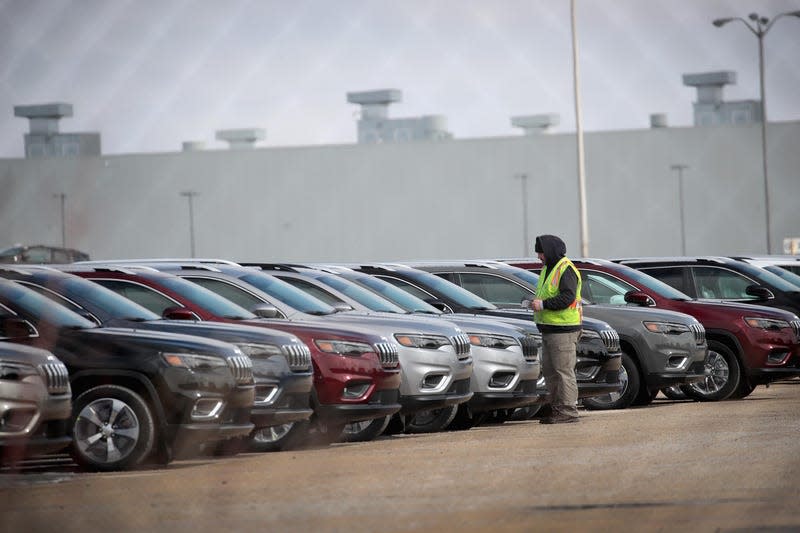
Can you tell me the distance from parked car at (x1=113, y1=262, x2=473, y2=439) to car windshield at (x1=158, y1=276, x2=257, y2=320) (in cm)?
44

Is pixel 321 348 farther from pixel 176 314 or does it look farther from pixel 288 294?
pixel 288 294

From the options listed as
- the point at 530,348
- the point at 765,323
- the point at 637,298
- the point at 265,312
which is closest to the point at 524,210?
the point at 765,323

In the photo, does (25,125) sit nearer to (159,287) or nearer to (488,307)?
(159,287)

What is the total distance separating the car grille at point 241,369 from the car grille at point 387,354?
6.12 feet

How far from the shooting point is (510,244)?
3479 inches

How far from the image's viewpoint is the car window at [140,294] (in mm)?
13867

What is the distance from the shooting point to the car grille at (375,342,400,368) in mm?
13641

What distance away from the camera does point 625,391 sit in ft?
58.8

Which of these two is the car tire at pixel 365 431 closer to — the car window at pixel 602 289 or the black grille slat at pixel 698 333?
the black grille slat at pixel 698 333

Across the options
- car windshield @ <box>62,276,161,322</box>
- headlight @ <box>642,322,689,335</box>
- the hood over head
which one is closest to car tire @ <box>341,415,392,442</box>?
car windshield @ <box>62,276,161,322</box>

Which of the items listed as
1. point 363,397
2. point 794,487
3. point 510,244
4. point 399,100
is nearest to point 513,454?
point 363,397

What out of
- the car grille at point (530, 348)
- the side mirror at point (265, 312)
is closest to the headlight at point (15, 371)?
the side mirror at point (265, 312)

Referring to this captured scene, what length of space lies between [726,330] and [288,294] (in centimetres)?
664

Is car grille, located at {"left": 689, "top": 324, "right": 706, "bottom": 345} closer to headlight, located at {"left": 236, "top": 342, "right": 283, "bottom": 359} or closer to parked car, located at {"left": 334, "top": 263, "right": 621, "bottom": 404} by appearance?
parked car, located at {"left": 334, "top": 263, "right": 621, "bottom": 404}
